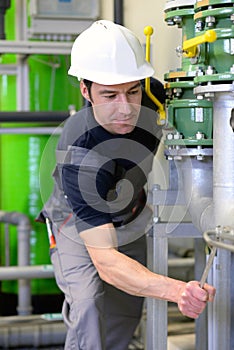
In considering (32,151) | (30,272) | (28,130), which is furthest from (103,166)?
(32,151)

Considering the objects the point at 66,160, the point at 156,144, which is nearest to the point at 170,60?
the point at 156,144

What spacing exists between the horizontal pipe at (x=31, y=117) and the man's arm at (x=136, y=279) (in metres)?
1.10

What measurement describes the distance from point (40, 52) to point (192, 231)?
1.31m

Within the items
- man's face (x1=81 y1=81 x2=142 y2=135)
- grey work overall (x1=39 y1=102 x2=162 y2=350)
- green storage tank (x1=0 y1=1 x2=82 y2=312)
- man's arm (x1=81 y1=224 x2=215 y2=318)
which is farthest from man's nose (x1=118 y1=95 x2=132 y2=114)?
green storage tank (x1=0 y1=1 x2=82 y2=312)

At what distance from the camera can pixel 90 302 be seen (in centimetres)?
182

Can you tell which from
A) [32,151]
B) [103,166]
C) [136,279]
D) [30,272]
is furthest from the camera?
[32,151]

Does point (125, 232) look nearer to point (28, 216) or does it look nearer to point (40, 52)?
point (40, 52)

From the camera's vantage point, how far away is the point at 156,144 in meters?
1.83

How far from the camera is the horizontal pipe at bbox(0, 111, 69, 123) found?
2691 millimetres

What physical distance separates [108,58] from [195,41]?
0.27m

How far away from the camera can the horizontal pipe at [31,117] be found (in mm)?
2691

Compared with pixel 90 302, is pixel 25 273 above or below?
below

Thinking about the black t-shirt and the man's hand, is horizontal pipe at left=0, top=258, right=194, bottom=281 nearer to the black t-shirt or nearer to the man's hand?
the black t-shirt

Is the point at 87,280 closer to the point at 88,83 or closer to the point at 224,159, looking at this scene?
the point at 88,83
